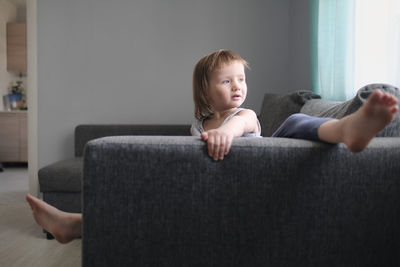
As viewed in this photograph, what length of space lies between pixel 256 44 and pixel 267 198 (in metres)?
2.47

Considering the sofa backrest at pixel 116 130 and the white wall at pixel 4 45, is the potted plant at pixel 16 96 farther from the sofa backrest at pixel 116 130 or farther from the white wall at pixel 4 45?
the sofa backrest at pixel 116 130

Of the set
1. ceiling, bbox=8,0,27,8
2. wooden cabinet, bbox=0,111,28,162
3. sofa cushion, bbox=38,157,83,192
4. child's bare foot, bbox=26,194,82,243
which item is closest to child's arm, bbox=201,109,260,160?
child's bare foot, bbox=26,194,82,243

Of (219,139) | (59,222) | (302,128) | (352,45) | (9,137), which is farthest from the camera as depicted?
(9,137)

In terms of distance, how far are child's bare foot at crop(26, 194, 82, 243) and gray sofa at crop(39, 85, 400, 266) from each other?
0.27 m

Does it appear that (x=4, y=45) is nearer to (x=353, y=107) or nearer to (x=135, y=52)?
(x=135, y=52)

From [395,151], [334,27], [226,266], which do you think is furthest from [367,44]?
[226,266]

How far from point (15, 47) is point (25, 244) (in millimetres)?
4564

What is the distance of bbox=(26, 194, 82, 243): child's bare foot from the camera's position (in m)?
1.16

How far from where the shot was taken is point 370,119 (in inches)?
31.7

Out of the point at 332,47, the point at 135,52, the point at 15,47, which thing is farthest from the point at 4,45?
the point at 332,47

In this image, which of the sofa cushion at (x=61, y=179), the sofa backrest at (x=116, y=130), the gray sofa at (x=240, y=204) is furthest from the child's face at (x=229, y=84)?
the sofa backrest at (x=116, y=130)

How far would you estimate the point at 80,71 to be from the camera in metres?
3.12

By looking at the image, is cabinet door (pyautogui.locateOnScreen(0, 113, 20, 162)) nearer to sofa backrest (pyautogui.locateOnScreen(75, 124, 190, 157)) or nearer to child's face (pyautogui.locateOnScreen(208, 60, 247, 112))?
sofa backrest (pyautogui.locateOnScreen(75, 124, 190, 157))

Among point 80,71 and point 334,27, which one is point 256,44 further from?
point 80,71
